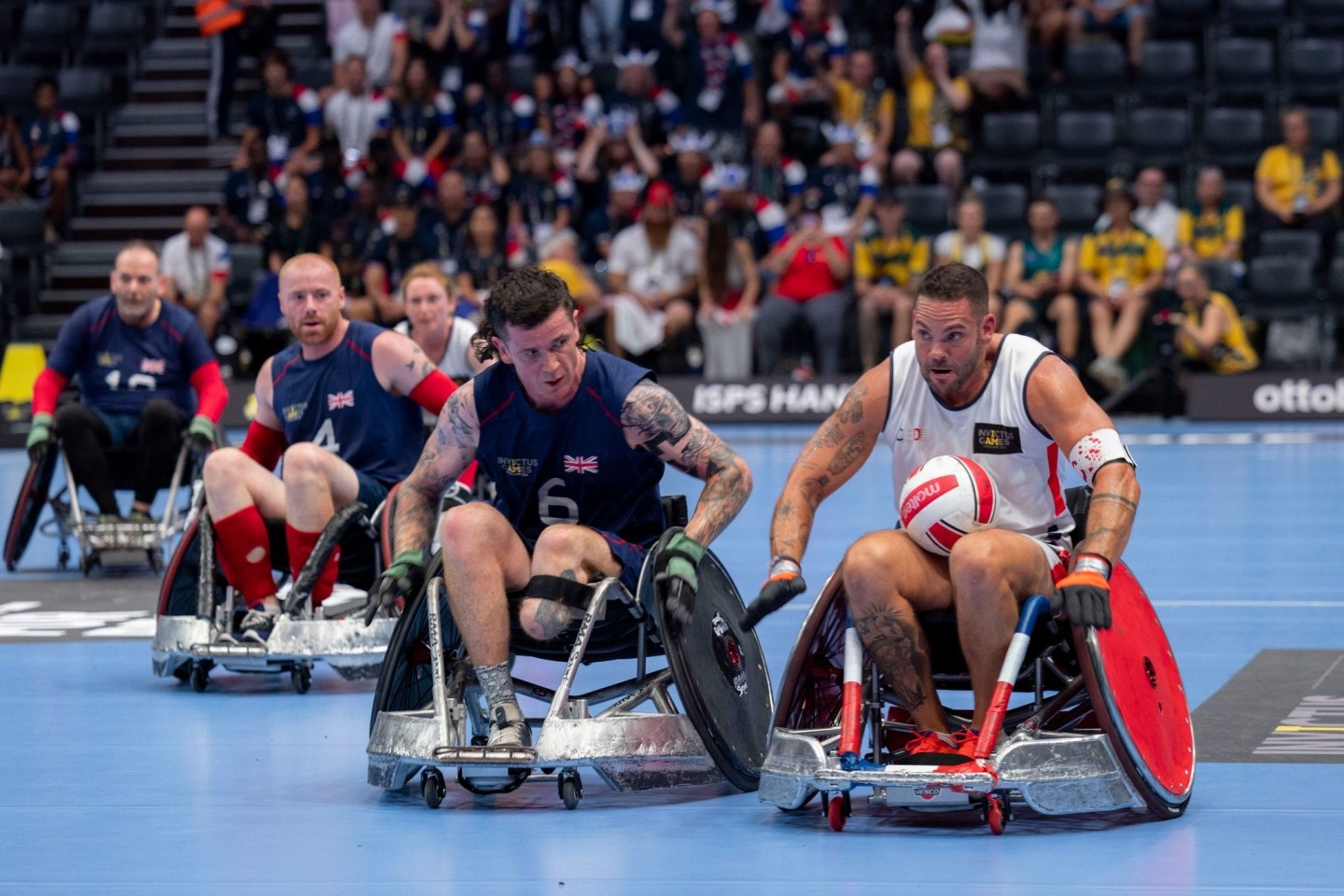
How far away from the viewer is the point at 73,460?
35.2ft

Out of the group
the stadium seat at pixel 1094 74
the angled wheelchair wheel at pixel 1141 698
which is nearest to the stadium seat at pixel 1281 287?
the stadium seat at pixel 1094 74

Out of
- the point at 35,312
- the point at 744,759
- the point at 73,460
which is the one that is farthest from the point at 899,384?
the point at 35,312

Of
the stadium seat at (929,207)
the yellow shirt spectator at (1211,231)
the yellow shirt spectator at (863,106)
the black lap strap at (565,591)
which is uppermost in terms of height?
the yellow shirt spectator at (863,106)

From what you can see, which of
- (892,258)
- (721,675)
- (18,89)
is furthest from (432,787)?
(18,89)

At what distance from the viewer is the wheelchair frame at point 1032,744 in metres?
5.02

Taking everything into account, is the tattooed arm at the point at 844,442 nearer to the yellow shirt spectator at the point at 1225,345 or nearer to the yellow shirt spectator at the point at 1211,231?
the yellow shirt spectator at the point at 1225,345

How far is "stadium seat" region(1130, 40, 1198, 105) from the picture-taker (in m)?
19.2

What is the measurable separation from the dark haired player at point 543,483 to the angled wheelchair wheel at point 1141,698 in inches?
43.2

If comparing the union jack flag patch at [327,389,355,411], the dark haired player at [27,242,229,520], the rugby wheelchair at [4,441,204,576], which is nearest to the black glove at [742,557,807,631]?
the union jack flag patch at [327,389,355,411]

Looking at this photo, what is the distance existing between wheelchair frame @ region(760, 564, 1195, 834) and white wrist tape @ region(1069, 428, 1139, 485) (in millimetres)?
322

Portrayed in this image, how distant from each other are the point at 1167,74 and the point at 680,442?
47.8 feet

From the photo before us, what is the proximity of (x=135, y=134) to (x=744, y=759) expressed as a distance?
1880 centimetres

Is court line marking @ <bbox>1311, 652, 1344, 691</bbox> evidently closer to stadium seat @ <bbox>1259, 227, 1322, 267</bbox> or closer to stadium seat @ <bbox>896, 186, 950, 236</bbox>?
stadium seat @ <bbox>1259, 227, 1322, 267</bbox>

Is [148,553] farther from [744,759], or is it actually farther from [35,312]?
[35,312]
